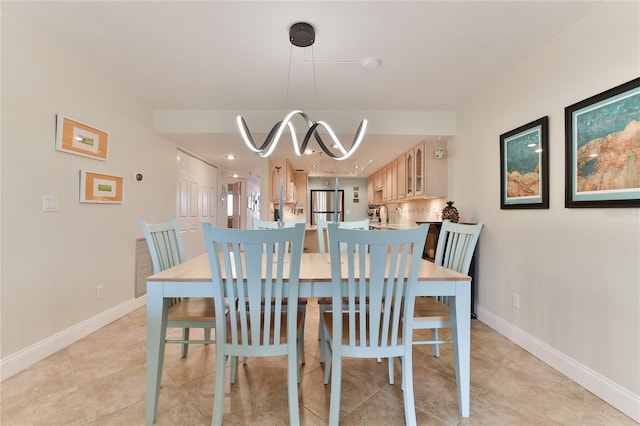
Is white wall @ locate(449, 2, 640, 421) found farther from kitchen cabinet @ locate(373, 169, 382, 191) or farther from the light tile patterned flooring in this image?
kitchen cabinet @ locate(373, 169, 382, 191)

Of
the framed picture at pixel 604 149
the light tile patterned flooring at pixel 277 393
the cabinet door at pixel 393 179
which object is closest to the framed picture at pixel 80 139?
the light tile patterned flooring at pixel 277 393

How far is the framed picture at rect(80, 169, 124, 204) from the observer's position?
249 cm

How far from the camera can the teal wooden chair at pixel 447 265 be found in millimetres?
1608

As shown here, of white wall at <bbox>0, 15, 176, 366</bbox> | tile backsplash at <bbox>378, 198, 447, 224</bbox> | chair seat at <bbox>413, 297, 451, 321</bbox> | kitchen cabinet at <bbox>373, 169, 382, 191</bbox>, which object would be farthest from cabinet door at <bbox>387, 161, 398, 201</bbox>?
white wall at <bbox>0, 15, 176, 366</bbox>

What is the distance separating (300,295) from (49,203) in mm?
2152

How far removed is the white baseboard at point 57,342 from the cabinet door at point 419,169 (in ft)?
12.6

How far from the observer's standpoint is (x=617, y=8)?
166cm

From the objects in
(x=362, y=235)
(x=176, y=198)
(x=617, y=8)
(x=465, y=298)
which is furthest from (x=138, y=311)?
(x=617, y=8)

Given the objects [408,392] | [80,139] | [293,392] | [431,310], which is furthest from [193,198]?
[408,392]

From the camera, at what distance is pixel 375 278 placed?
133 cm

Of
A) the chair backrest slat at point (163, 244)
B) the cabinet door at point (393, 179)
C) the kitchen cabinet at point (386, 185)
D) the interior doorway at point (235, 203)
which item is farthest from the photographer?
the interior doorway at point (235, 203)

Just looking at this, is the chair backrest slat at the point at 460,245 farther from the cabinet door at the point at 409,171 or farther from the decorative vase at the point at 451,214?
the cabinet door at the point at 409,171

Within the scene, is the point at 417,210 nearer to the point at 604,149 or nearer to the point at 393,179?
the point at 393,179

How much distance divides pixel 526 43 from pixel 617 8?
51 centimetres
